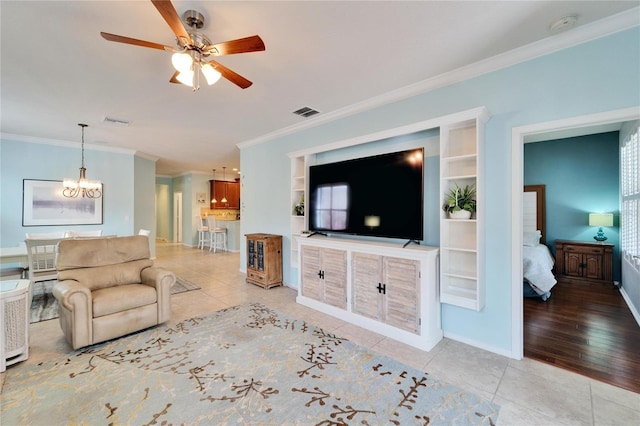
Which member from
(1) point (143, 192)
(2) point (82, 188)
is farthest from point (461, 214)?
(1) point (143, 192)

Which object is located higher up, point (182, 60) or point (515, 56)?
point (515, 56)

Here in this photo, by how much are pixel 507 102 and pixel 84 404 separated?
4.19m

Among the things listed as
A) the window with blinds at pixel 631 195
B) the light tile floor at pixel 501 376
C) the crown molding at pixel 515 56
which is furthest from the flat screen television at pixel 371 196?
the window with blinds at pixel 631 195

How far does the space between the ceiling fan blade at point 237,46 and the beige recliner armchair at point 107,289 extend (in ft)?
8.27

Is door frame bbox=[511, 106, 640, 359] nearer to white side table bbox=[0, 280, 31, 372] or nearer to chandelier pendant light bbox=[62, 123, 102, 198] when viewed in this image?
white side table bbox=[0, 280, 31, 372]

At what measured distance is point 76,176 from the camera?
5.95 m

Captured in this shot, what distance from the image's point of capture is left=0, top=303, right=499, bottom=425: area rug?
179cm

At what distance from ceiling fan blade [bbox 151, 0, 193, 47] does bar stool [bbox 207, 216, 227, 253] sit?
7805mm

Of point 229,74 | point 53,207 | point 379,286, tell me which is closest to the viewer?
point 229,74

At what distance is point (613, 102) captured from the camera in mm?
2104

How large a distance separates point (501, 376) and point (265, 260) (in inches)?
138

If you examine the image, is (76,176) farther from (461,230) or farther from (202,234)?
(461,230)

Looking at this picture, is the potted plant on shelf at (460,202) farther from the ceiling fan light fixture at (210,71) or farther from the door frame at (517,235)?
the ceiling fan light fixture at (210,71)

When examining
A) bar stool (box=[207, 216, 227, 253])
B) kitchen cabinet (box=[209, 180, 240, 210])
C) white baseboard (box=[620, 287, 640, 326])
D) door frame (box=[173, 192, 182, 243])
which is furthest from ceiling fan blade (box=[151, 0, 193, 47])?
door frame (box=[173, 192, 182, 243])
